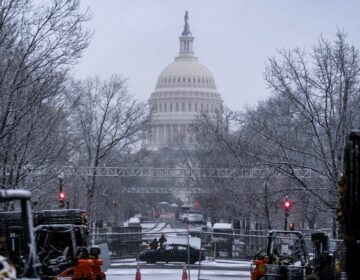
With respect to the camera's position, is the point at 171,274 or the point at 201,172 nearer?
the point at 171,274

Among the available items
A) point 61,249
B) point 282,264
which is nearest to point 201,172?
point 282,264

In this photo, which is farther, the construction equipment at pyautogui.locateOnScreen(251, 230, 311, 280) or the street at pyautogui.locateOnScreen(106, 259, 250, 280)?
the street at pyautogui.locateOnScreen(106, 259, 250, 280)

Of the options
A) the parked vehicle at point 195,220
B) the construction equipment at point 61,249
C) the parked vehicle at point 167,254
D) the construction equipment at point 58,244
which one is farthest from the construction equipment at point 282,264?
the parked vehicle at point 195,220

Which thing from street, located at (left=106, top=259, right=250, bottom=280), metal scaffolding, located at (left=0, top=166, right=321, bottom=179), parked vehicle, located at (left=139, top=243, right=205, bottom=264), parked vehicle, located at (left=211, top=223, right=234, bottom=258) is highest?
metal scaffolding, located at (left=0, top=166, right=321, bottom=179)

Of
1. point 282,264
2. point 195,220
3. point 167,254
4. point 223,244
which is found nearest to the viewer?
point 282,264

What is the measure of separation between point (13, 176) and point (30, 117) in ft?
6.54

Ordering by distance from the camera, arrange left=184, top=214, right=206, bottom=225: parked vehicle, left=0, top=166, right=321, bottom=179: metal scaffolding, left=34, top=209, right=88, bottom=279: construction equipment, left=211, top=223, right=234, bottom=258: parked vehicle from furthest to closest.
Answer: left=184, top=214, right=206, bottom=225: parked vehicle → left=211, top=223, right=234, bottom=258: parked vehicle → left=0, top=166, right=321, bottom=179: metal scaffolding → left=34, top=209, right=88, bottom=279: construction equipment

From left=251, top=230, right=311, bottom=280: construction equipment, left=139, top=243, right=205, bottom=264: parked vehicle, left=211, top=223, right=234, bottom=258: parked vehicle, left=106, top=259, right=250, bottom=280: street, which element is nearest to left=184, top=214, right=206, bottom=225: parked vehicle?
left=211, top=223, right=234, bottom=258: parked vehicle

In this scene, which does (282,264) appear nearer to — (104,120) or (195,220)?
(104,120)

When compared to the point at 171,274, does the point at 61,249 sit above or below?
below

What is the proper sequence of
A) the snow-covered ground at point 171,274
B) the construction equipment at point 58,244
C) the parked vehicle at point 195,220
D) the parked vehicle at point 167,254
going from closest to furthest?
the construction equipment at point 58,244 < the snow-covered ground at point 171,274 < the parked vehicle at point 167,254 < the parked vehicle at point 195,220

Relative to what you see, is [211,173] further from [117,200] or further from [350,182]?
[350,182]

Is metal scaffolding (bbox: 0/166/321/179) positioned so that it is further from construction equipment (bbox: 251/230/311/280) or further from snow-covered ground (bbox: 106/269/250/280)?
construction equipment (bbox: 251/230/311/280)

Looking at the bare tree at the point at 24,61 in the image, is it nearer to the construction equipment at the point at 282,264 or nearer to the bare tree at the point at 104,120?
the construction equipment at the point at 282,264
